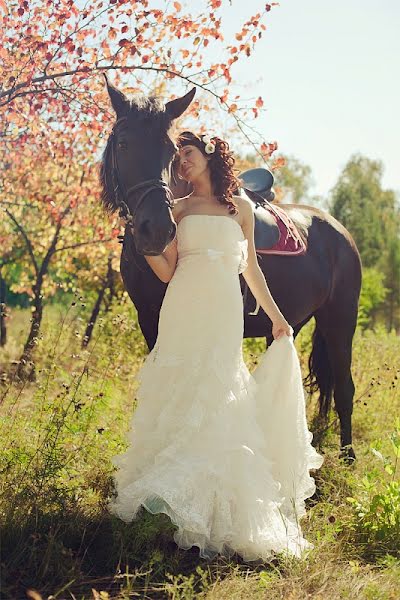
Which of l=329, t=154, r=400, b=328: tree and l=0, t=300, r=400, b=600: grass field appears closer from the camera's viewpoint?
l=0, t=300, r=400, b=600: grass field

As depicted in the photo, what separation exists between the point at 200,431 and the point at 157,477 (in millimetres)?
317

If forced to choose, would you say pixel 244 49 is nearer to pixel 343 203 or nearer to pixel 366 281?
pixel 366 281

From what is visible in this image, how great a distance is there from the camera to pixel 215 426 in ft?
10.9

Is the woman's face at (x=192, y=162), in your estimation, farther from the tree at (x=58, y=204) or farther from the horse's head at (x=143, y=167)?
the tree at (x=58, y=204)

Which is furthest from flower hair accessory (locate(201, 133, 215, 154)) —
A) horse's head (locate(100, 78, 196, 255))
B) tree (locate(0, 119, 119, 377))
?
tree (locate(0, 119, 119, 377))

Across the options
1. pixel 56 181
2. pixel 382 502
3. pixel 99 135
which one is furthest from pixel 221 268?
pixel 56 181

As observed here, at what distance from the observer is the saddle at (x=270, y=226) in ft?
15.4

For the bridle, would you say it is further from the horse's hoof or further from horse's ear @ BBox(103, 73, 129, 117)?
the horse's hoof

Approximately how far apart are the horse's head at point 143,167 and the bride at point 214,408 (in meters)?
0.17

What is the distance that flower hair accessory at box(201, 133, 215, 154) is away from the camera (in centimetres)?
350

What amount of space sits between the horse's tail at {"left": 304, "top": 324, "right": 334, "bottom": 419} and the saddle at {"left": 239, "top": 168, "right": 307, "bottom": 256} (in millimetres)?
1025

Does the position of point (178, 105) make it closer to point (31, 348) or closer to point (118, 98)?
point (118, 98)

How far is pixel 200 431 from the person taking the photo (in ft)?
10.9

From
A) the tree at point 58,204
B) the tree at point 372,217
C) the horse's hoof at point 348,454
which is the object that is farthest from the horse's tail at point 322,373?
the tree at point 372,217
